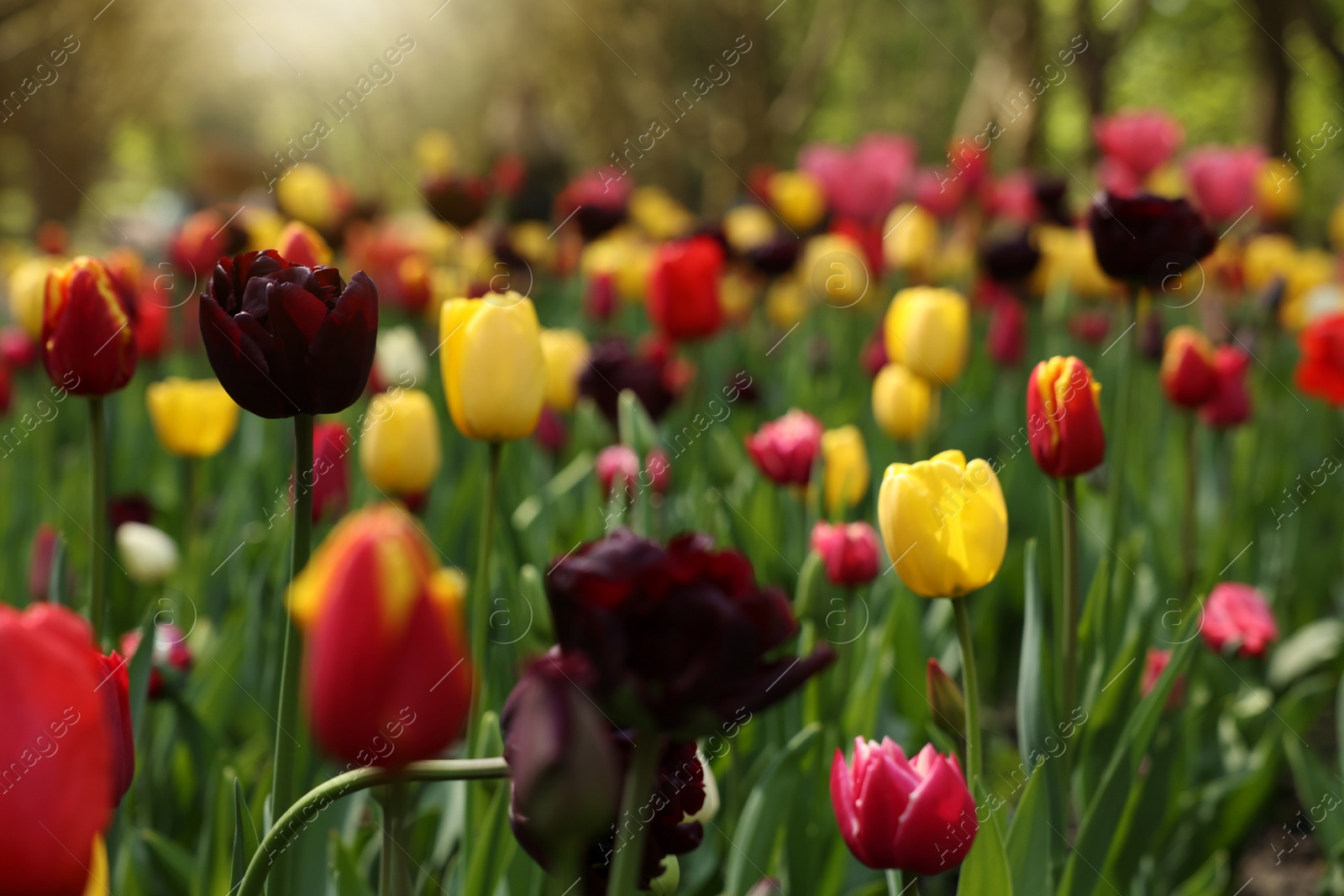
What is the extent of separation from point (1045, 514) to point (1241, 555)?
35cm

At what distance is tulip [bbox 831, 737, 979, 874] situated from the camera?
725 mm

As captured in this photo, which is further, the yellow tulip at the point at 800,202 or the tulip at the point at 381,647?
the yellow tulip at the point at 800,202

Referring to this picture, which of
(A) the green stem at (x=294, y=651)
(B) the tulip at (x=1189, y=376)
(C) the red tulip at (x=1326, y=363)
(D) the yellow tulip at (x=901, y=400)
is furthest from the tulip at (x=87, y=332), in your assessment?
(C) the red tulip at (x=1326, y=363)

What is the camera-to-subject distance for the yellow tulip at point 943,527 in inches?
33.8

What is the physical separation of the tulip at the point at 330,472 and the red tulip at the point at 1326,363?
1675 mm

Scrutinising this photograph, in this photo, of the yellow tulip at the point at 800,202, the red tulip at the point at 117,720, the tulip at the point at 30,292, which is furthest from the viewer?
the yellow tulip at the point at 800,202

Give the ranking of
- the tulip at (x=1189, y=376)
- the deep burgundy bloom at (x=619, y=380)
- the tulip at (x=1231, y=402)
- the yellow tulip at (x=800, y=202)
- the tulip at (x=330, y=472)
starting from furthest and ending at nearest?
the yellow tulip at (x=800, y=202), the tulip at (x=1231, y=402), the deep burgundy bloom at (x=619, y=380), the tulip at (x=1189, y=376), the tulip at (x=330, y=472)

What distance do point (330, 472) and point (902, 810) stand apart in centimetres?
107

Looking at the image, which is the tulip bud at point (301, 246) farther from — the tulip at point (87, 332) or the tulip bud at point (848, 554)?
the tulip bud at point (848, 554)

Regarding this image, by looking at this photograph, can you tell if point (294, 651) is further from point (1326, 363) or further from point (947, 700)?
point (1326, 363)

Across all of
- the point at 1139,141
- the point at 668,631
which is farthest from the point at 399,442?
the point at 1139,141

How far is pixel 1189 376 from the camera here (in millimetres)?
1729

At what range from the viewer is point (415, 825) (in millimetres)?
1221

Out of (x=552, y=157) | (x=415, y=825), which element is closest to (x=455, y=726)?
(x=415, y=825)
